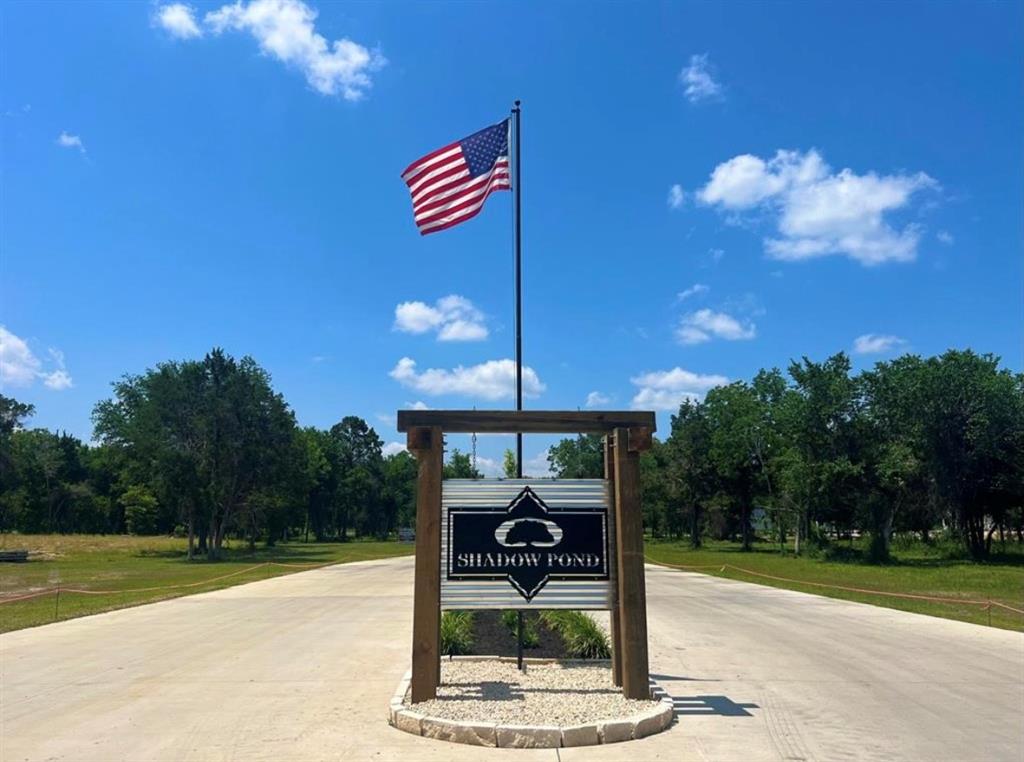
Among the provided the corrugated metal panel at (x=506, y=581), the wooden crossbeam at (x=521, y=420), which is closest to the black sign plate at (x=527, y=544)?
the corrugated metal panel at (x=506, y=581)

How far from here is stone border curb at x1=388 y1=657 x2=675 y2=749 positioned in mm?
6066

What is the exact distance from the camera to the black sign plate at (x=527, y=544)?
745 cm

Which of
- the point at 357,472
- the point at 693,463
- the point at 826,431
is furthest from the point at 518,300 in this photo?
the point at 357,472

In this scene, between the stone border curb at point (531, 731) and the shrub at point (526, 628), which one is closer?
the stone border curb at point (531, 731)

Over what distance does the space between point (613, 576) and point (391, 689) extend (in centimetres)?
284

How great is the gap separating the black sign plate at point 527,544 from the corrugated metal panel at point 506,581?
0.05m

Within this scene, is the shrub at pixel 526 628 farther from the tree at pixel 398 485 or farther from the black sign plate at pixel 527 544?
the tree at pixel 398 485

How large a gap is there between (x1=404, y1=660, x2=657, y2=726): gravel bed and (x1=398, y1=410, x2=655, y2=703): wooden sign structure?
25 cm

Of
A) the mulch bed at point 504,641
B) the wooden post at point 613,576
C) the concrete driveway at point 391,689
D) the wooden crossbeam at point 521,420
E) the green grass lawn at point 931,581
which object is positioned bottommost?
the green grass lawn at point 931,581

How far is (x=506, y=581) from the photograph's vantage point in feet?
24.3

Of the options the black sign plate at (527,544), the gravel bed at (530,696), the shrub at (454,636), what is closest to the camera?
the gravel bed at (530,696)

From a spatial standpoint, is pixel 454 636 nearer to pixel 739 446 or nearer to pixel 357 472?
pixel 739 446

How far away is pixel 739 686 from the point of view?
8.69 metres

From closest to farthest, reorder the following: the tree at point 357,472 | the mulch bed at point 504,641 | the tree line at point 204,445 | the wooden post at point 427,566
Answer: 1. the wooden post at point 427,566
2. the mulch bed at point 504,641
3. the tree line at point 204,445
4. the tree at point 357,472
